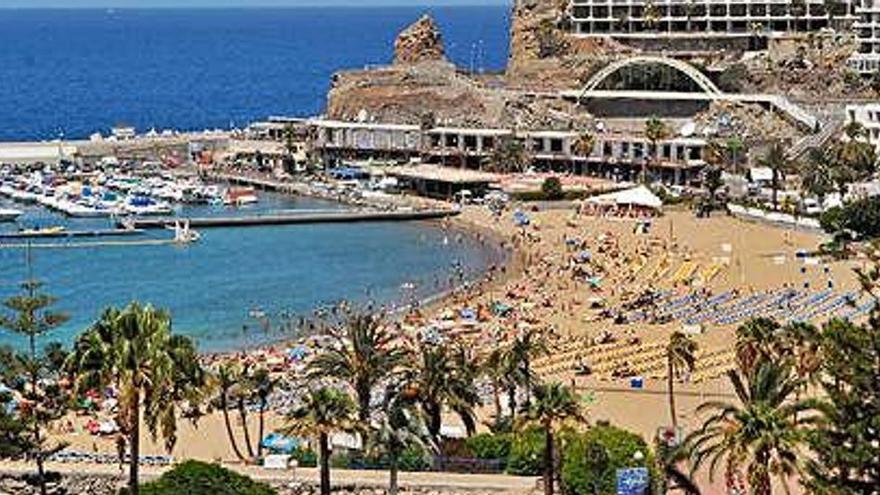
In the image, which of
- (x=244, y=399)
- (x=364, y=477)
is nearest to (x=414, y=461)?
(x=364, y=477)

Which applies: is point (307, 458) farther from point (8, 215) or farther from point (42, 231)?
point (8, 215)

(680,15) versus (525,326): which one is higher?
(680,15)

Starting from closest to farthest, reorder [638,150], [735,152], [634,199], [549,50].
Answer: [634,199] < [735,152] < [638,150] < [549,50]

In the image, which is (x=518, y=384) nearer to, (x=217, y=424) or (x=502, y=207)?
(x=217, y=424)

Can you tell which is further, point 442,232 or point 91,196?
point 91,196

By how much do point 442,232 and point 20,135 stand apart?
72.6 meters

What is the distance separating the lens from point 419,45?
12275cm

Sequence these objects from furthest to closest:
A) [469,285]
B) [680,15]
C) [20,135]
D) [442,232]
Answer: [20,135], [680,15], [442,232], [469,285]

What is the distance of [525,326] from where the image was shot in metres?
59.6

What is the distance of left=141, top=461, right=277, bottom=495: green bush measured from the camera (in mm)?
34625

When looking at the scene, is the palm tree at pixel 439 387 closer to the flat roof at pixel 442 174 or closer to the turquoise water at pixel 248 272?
the turquoise water at pixel 248 272

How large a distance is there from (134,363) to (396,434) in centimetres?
511

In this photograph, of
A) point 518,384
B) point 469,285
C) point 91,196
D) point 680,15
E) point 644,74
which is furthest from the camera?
point 680,15

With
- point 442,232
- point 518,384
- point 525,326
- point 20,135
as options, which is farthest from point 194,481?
point 20,135
